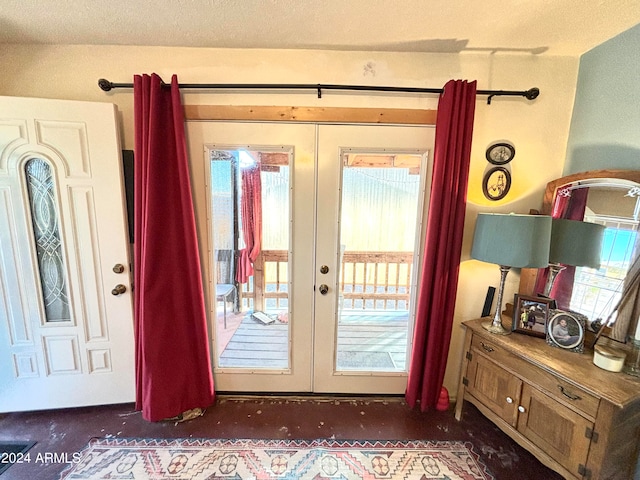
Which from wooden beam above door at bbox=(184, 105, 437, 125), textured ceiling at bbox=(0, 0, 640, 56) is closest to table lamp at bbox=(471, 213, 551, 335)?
wooden beam above door at bbox=(184, 105, 437, 125)

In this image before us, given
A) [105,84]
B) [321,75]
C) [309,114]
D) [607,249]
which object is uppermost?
[321,75]

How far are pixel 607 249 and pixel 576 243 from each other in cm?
12

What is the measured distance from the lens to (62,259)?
1.61 meters

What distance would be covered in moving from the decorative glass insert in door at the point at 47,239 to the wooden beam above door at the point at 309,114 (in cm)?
94

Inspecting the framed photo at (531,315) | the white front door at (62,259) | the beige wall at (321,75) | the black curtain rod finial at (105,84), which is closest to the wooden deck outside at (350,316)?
the framed photo at (531,315)

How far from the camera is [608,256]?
134 cm

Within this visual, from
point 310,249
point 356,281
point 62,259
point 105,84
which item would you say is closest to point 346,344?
point 356,281

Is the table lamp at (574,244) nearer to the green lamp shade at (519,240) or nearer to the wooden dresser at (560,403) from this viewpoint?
the green lamp shade at (519,240)

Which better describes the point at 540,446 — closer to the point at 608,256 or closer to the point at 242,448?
the point at 608,256

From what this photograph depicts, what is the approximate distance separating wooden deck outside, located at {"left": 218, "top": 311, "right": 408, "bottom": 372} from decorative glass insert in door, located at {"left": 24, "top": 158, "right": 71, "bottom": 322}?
106 centimetres

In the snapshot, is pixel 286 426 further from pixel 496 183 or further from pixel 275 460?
pixel 496 183

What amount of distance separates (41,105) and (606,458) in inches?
129

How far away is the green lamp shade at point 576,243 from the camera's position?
137cm

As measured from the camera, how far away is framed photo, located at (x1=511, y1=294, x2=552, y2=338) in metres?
1.44
